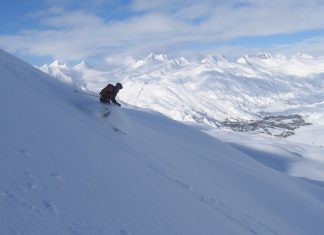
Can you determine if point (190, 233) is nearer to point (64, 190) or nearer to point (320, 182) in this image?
point (64, 190)

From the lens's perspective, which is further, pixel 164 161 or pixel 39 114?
pixel 164 161

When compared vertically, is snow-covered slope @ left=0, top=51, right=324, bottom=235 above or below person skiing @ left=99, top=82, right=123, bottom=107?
below

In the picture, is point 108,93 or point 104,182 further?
point 108,93

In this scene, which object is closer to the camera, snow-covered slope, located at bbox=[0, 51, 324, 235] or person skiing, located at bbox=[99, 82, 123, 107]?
snow-covered slope, located at bbox=[0, 51, 324, 235]

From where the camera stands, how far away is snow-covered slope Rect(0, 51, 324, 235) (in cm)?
841

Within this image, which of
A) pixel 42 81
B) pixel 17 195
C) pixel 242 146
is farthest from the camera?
pixel 242 146

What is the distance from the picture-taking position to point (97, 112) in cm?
1853

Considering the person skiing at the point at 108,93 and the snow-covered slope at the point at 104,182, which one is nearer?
the snow-covered slope at the point at 104,182

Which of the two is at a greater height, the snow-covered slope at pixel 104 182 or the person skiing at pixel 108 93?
the person skiing at pixel 108 93

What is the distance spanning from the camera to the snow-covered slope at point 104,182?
8.41m

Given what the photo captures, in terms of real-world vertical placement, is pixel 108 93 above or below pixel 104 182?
above

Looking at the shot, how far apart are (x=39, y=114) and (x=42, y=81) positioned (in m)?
7.48

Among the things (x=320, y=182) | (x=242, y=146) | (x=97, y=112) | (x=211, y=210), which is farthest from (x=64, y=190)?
(x=242, y=146)

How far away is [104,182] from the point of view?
437 inches
